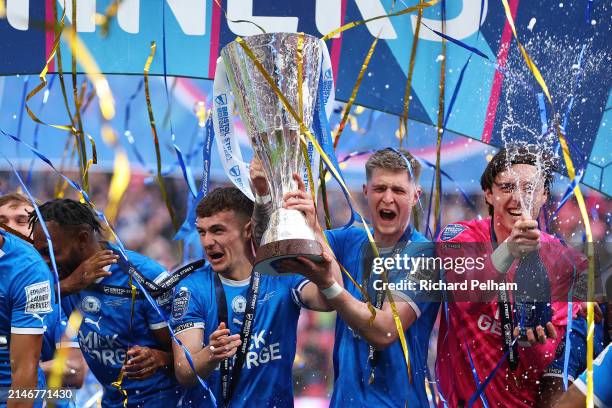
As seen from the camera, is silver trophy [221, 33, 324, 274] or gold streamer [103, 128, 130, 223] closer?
silver trophy [221, 33, 324, 274]

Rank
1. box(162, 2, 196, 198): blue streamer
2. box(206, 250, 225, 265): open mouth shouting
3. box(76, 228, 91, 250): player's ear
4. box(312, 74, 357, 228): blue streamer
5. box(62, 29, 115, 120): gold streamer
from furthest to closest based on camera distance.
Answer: box(62, 29, 115, 120): gold streamer → box(76, 228, 91, 250): player's ear → box(162, 2, 196, 198): blue streamer → box(206, 250, 225, 265): open mouth shouting → box(312, 74, 357, 228): blue streamer

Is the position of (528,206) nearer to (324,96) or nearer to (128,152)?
(324,96)

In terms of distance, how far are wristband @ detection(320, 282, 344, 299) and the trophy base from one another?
0.25m

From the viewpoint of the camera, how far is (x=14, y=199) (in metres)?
3.75

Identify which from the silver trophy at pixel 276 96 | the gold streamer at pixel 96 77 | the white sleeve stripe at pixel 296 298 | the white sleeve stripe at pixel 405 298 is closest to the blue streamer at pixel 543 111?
the white sleeve stripe at pixel 405 298

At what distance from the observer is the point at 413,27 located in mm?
3697

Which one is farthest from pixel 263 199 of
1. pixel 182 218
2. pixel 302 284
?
pixel 182 218

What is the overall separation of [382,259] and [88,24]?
1481 mm

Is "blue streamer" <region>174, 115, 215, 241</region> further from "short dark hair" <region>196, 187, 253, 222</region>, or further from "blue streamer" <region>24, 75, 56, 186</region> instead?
"blue streamer" <region>24, 75, 56, 186</region>

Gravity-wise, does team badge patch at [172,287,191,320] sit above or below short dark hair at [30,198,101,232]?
below

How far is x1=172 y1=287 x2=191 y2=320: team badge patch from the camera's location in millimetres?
3344

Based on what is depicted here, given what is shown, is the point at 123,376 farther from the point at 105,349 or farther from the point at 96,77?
the point at 96,77

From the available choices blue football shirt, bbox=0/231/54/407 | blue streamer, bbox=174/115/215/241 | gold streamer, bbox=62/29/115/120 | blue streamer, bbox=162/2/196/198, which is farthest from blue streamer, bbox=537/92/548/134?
blue football shirt, bbox=0/231/54/407

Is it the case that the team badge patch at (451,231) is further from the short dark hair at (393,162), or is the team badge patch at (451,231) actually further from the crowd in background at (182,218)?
the crowd in background at (182,218)
